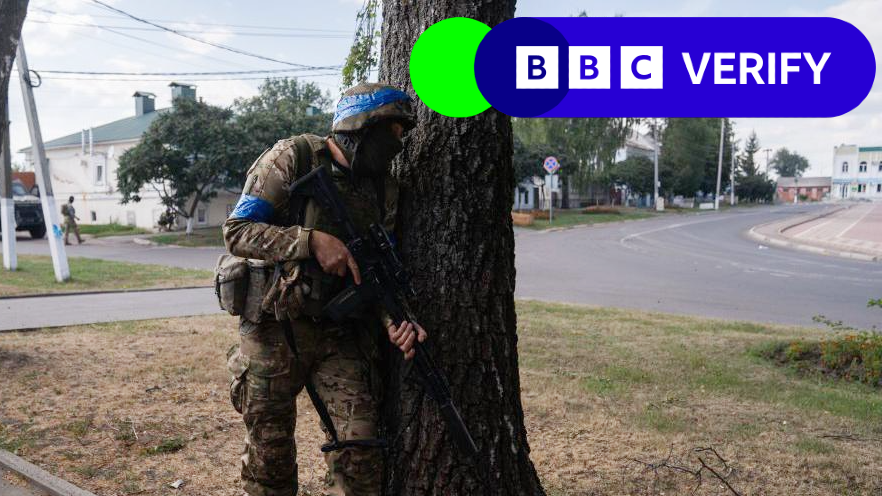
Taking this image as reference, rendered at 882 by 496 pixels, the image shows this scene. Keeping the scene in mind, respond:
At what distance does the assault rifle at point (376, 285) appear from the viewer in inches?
102

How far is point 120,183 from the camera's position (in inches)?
933

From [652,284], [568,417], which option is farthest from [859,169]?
[568,417]

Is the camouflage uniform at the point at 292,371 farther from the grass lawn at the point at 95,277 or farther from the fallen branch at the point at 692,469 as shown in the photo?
the grass lawn at the point at 95,277

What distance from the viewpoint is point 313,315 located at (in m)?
2.64

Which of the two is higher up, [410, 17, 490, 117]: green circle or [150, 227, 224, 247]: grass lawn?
[410, 17, 490, 117]: green circle

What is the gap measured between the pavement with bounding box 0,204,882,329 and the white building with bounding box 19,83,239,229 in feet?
27.6

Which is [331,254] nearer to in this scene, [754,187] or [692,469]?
[692,469]

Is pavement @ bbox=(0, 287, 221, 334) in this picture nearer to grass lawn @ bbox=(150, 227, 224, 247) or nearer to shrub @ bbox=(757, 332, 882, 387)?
shrub @ bbox=(757, 332, 882, 387)

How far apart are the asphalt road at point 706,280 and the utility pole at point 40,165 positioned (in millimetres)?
8091

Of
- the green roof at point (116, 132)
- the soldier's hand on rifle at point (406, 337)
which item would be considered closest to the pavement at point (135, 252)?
the green roof at point (116, 132)

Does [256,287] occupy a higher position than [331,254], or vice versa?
[331,254]

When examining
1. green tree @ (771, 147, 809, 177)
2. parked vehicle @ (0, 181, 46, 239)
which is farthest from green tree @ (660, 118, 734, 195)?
green tree @ (771, 147, 809, 177)

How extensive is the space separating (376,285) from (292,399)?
615mm

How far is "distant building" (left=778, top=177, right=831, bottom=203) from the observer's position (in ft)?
460
